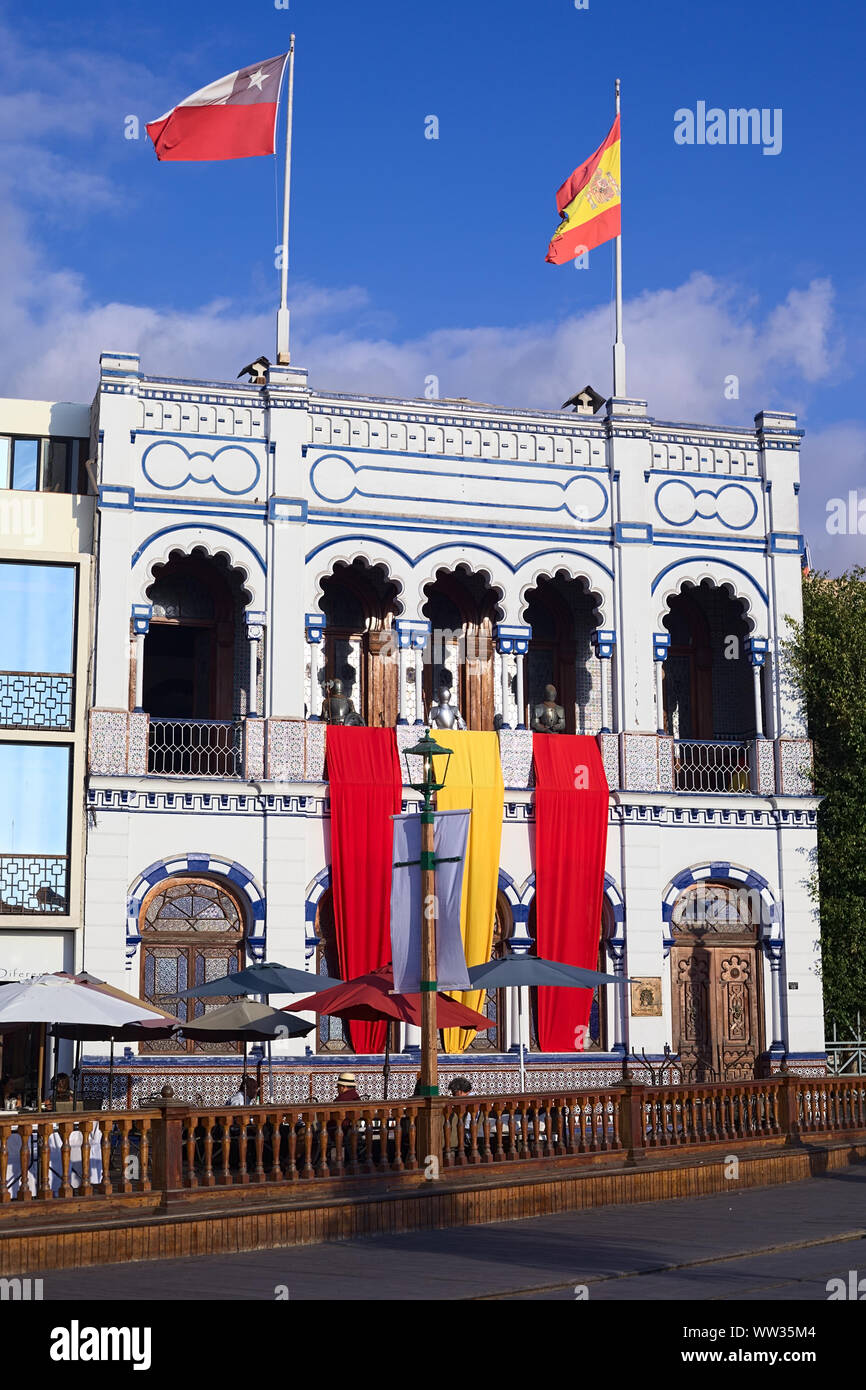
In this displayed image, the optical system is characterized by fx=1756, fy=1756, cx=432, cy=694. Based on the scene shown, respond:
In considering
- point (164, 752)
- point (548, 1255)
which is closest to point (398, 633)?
point (164, 752)

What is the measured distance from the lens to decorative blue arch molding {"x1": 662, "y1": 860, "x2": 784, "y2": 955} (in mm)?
27766

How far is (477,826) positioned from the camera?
2670 cm

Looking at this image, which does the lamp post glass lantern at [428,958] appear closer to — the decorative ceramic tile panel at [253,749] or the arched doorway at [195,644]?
the decorative ceramic tile panel at [253,749]

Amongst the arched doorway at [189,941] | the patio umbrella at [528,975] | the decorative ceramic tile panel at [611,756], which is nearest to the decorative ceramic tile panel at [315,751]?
the arched doorway at [189,941]

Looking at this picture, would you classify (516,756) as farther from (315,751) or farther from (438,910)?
(438,910)

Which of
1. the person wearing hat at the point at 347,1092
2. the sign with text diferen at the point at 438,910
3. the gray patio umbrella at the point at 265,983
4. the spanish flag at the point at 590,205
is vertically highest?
the spanish flag at the point at 590,205

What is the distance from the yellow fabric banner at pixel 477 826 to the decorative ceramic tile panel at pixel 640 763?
6.74 ft

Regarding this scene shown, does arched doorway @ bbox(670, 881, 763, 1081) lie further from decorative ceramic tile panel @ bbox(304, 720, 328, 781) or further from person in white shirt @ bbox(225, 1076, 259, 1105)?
person in white shirt @ bbox(225, 1076, 259, 1105)

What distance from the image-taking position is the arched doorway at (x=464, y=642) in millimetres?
28266
